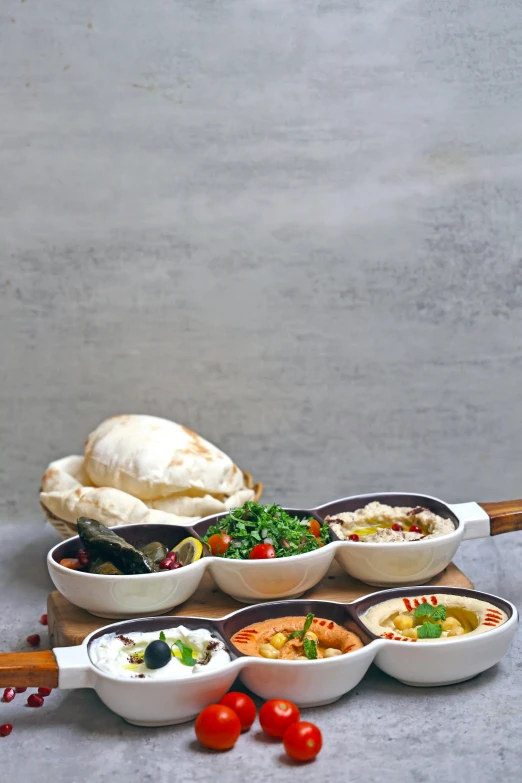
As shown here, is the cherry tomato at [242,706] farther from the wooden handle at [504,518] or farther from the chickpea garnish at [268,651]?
the wooden handle at [504,518]

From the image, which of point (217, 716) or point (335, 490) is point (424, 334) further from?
point (217, 716)

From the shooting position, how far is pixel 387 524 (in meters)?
2.53

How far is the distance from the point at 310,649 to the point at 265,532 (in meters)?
0.39

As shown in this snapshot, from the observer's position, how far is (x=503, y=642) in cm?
202

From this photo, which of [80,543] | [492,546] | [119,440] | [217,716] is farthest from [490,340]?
[217,716]

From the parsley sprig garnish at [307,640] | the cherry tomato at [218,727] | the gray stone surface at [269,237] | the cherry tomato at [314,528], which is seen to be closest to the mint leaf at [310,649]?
the parsley sprig garnish at [307,640]

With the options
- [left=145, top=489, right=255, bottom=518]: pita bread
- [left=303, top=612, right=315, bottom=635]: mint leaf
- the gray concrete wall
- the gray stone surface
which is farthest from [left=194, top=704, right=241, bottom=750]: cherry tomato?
the gray concrete wall

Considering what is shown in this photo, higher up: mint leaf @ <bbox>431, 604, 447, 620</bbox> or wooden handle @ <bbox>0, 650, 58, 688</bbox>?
mint leaf @ <bbox>431, 604, 447, 620</bbox>

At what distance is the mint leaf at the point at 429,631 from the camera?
2.02m

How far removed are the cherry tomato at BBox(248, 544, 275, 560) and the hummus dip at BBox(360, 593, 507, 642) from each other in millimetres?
271

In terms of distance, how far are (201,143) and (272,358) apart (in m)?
0.79

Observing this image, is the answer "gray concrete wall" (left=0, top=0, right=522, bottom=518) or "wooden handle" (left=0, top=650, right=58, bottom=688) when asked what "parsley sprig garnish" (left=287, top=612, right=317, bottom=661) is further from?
"gray concrete wall" (left=0, top=0, right=522, bottom=518)

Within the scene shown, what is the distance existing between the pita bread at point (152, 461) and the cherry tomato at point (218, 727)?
917 millimetres

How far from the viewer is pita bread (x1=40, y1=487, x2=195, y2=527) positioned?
2533mm
